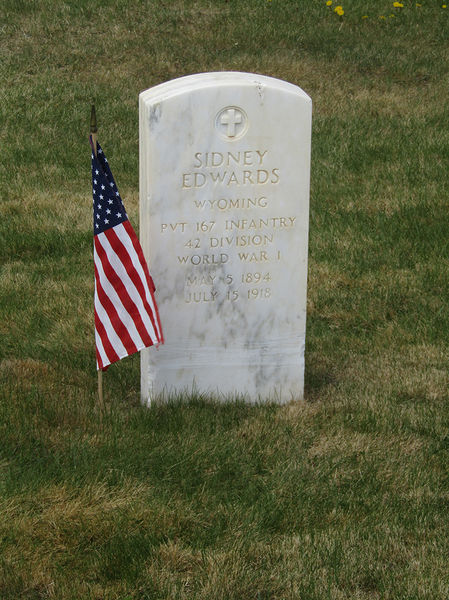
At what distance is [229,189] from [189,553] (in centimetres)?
196

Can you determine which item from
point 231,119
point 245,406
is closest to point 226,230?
point 231,119

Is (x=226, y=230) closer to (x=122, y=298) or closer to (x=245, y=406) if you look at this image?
(x=122, y=298)

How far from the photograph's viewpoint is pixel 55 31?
12.6 metres

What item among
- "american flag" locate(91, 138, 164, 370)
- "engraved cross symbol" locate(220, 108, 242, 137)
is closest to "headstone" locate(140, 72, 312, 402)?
"engraved cross symbol" locate(220, 108, 242, 137)

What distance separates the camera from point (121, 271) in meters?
4.96

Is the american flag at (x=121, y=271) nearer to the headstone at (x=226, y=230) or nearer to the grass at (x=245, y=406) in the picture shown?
the headstone at (x=226, y=230)

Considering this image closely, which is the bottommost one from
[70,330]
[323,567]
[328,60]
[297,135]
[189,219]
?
[323,567]

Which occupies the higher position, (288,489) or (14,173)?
(14,173)

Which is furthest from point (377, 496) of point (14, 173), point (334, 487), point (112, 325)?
point (14, 173)

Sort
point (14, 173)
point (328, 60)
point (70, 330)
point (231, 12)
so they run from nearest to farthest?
point (70, 330) < point (14, 173) < point (328, 60) < point (231, 12)

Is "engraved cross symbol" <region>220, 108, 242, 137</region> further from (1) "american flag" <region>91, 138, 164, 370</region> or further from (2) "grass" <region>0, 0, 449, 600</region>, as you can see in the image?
(2) "grass" <region>0, 0, 449, 600</region>

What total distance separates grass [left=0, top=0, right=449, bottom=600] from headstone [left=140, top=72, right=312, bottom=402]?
22 cm

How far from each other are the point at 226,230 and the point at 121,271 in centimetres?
62

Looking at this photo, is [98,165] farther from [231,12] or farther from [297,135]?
[231,12]
